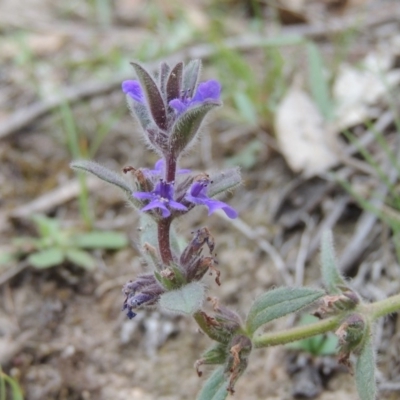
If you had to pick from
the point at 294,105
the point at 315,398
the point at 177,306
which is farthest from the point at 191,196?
the point at 294,105

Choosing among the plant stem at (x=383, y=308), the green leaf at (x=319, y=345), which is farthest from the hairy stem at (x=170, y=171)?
the green leaf at (x=319, y=345)

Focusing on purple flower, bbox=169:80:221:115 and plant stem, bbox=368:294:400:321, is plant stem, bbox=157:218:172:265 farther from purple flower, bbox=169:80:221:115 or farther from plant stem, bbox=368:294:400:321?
plant stem, bbox=368:294:400:321

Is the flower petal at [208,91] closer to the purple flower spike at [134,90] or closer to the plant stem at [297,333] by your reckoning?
the purple flower spike at [134,90]

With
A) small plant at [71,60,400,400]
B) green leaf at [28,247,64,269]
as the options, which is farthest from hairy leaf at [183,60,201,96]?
green leaf at [28,247,64,269]

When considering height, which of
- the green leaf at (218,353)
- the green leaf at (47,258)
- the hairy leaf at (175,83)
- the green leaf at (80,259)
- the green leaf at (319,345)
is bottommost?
the green leaf at (319,345)

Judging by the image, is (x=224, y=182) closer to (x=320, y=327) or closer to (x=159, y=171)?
(x=159, y=171)

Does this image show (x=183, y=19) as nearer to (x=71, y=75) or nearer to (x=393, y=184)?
(x=71, y=75)
